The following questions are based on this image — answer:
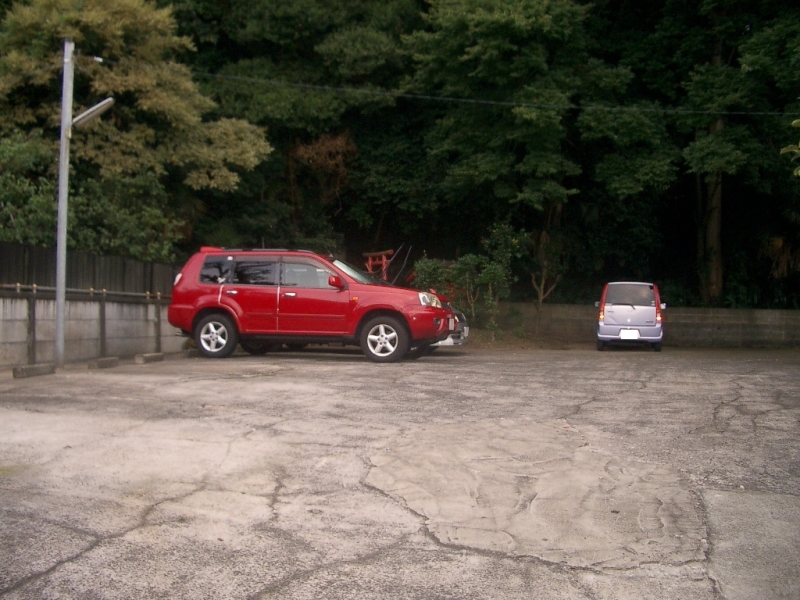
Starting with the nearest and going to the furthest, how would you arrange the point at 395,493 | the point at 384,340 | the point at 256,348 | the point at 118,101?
1. the point at 395,493
2. the point at 384,340
3. the point at 256,348
4. the point at 118,101

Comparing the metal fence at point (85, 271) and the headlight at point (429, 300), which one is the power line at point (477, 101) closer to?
the headlight at point (429, 300)

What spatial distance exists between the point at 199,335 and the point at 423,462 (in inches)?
362

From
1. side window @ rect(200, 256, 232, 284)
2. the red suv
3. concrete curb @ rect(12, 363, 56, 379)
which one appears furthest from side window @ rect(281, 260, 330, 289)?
concrete curb @ rect(12, 363, 56, 379)

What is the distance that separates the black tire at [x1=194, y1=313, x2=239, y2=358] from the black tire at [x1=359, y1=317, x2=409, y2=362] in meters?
2.27

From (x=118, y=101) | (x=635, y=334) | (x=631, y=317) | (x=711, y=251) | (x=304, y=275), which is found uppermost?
(x=118, y=101)

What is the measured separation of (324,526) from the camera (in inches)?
212

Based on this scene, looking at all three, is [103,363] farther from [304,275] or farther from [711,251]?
[711,251]

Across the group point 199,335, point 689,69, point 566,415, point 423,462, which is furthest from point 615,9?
point 423,462

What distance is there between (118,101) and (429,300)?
9.41 m

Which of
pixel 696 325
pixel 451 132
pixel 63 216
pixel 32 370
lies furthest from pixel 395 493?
pixel 696 325

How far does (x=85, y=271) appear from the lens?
15.8 metres

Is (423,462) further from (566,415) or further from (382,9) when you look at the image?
(382,9)

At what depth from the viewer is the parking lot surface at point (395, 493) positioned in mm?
4602

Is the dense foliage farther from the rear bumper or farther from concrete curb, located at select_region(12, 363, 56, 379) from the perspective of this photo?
concrete curb, located at select_region(12, 363, 56, 379)
